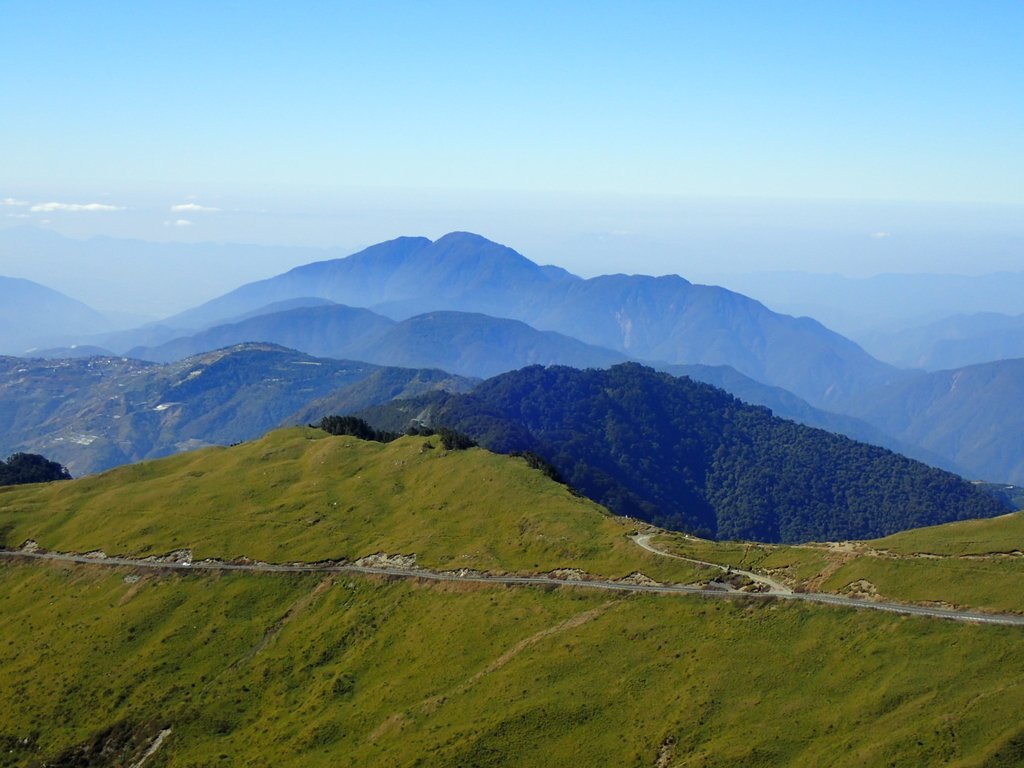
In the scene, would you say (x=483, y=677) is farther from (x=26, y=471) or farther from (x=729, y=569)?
(x=26, y=471)

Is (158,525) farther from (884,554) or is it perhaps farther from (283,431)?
(884,554)

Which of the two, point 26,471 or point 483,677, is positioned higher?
point 483,677

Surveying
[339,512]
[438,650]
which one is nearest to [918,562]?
[438,650]

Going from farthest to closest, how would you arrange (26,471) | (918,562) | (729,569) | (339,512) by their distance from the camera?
1. (26,471)
2. (339,512)
3. (729,569)
4. (918,562)

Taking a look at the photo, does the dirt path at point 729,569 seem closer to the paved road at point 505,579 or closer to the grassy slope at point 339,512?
the paved road at point 505,579

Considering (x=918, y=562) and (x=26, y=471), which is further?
(x=26, y=471)

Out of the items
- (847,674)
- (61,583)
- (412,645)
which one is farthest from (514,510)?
(61,583)

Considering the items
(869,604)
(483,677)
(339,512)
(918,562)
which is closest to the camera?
(869,604)
